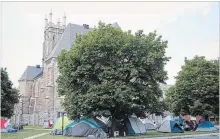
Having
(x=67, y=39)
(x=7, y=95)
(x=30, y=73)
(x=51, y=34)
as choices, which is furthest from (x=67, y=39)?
(x=7, y=95)

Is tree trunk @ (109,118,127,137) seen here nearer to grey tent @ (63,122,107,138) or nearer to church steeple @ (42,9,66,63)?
grey tent @ (63,122,107,138)

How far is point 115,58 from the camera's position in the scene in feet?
89.1

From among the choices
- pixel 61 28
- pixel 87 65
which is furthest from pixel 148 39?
pixel 61 28

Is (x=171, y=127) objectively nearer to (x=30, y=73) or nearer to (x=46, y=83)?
(x=46, y=83)

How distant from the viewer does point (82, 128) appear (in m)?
30.0

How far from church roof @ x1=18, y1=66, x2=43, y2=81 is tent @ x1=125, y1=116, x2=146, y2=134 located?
52.3 metres

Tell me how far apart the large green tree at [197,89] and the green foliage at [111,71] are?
10513 mm

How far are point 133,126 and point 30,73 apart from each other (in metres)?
54.3

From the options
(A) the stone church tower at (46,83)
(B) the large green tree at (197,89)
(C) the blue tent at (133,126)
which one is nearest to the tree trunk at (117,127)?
(C) the blue tent at (133,126)

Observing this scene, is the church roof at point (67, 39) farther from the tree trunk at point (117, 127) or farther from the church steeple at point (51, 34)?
the tree trunk at point (117, 127)

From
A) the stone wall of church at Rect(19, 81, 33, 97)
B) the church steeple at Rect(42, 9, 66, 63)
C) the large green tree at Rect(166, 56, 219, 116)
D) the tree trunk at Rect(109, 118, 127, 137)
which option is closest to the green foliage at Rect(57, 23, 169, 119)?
the tree trunk at Rect(109, 118, 127, 137)

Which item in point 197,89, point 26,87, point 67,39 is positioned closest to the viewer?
point 197,89

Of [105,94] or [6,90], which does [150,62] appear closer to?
[105,94]

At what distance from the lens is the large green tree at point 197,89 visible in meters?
36.5
